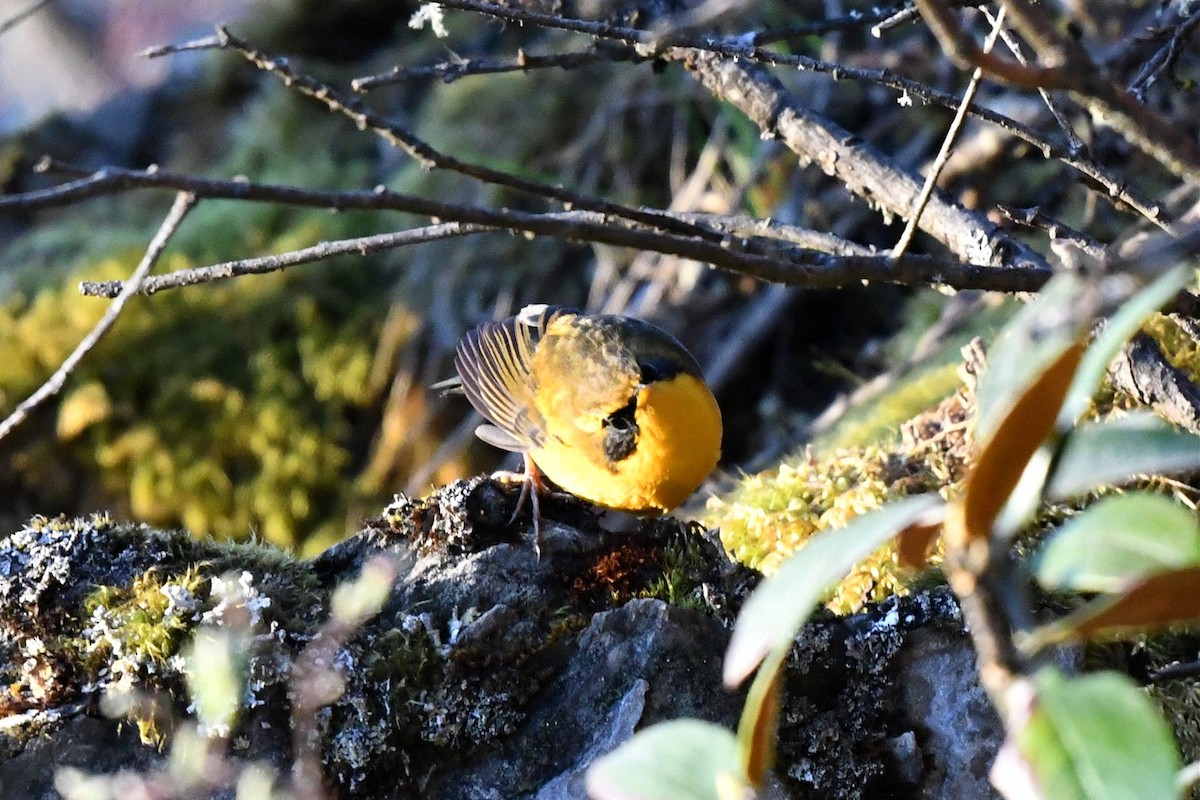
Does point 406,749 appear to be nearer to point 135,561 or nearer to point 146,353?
point 135,561

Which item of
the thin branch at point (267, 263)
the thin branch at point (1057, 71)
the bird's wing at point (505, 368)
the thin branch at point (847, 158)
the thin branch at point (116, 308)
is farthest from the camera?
the bird's wing at point (505, 368)

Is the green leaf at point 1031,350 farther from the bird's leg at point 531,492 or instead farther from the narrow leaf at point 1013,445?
the bird's leg at point 531,492

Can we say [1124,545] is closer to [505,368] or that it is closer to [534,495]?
[534,495]

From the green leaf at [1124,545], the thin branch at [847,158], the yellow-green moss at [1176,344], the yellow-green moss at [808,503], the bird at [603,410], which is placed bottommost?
the yellow-green moss at [808,503]

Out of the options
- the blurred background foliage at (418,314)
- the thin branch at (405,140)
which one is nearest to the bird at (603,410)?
the thin branch at (405,140)

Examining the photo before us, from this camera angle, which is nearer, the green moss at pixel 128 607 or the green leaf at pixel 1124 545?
the green leaf at pixel 1124 545

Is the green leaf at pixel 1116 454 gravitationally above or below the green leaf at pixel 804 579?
above

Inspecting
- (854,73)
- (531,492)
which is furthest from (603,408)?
(854,73)

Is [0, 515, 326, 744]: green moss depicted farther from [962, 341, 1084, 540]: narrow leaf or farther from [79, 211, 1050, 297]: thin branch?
[962, 341, 1084, 540]: narrow leaf
